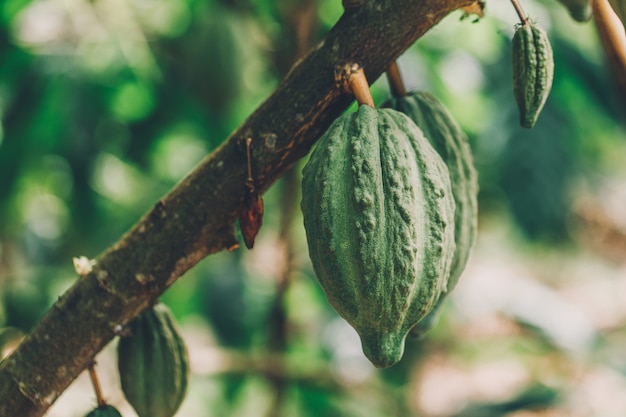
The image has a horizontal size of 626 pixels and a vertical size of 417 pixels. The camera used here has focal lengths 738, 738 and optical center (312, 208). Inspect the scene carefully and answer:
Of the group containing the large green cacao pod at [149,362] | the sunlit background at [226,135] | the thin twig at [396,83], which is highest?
the thin twig at [396,83]

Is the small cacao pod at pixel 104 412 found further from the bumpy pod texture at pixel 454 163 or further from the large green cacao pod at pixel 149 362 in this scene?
the bumpy pod texture at pixel 454 163

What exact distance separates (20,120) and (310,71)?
62.4 inches

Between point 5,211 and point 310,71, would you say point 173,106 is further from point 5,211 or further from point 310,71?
point 310,71

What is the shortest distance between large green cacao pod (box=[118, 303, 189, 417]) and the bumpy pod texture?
330mm

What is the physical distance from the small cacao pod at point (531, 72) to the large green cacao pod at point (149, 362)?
1.73 ft

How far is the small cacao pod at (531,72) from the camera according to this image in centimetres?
84

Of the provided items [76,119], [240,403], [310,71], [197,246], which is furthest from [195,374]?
[310,71]

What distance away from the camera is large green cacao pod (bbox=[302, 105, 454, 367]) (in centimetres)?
74

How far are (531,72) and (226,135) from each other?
5.32 ft

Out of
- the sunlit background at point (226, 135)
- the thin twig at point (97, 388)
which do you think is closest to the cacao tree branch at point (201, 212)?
the thin twig at point (97, 388)

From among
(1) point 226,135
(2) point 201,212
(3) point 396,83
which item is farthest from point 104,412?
(1) point 226,135

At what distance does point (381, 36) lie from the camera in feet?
2.79

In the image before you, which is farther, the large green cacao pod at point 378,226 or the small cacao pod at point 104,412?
the small cacao pod at point 104,412

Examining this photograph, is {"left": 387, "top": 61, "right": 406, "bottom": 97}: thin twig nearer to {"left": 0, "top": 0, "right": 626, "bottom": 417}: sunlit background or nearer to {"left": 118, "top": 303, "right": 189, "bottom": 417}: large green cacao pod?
{"left": 118, "top": 303, "right": 189, "bottom": 417}: large green cacao pod
